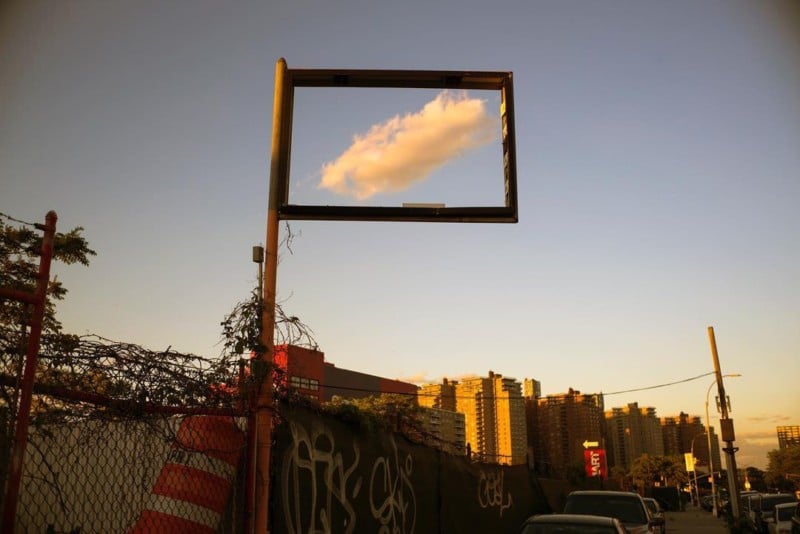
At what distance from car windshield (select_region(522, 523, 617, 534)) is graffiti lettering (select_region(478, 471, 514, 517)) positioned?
145 inches

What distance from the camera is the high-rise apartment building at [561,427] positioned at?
11081 centimetres

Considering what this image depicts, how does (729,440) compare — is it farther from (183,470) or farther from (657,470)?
(657,470)

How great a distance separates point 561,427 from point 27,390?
12265cm

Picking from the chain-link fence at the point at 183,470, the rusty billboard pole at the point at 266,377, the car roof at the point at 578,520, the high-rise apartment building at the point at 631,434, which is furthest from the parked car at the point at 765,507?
the high-rise apartment building at the point at 631,434

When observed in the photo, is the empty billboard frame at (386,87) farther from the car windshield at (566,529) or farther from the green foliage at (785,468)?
the green foliage at (785,468)

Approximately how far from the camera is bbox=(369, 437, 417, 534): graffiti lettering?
8.12 meters

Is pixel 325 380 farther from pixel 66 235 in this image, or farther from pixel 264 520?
pixel 264 520

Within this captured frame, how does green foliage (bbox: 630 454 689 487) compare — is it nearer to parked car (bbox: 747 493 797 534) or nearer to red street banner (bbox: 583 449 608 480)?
red street banner (bbox: 583 449 608 480)

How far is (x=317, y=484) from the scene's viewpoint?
6.72 m

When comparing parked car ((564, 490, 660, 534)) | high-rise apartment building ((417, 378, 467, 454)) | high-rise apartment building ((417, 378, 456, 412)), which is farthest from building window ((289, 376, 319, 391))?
high-rise apartment building ((417, 378, 456, 412))

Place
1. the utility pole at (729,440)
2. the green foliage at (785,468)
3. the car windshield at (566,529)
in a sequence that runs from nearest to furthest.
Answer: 1. the car windshield at (566,529)
2. the utility pole at (729,440)
3. the green foliage at (785,468)

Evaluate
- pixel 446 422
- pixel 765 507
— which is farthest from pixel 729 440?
pixel 446 422

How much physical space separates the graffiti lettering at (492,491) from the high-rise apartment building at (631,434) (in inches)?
5664

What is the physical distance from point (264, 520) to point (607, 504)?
9949 mm
